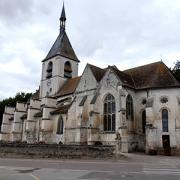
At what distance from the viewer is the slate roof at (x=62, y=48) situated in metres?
50.2

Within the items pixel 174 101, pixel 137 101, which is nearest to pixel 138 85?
pixel 137 101

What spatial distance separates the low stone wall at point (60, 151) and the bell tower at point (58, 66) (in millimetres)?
21753

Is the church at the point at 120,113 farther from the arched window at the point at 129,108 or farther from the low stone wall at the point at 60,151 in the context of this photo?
the low stone wall at the point at 60,151

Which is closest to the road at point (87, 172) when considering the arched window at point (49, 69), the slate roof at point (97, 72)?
the slate roof at point (97, 72)

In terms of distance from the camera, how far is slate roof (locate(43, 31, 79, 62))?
50250 millimetres

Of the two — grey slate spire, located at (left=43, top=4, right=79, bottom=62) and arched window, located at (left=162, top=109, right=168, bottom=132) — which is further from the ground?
grey slate spire, located at (left=43, top=4, right=79, bottom=62)

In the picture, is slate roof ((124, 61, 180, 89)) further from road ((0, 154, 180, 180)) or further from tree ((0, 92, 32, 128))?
tree ((0, 92, 32, 128))

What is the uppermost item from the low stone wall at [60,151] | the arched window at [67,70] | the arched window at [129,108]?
the arched window at [67,70]

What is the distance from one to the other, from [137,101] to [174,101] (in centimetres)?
A: 480

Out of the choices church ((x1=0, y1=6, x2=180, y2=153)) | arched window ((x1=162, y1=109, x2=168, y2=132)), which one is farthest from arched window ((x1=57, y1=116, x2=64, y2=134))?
arched window ((x1=162, y1=109, x2=168, y2=132))

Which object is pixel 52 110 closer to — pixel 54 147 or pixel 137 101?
pixel 137 101

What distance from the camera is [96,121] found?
32719 millimetres

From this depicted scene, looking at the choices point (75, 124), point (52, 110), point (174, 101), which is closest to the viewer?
point (174, 101)

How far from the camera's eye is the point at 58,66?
4872 centimetres
